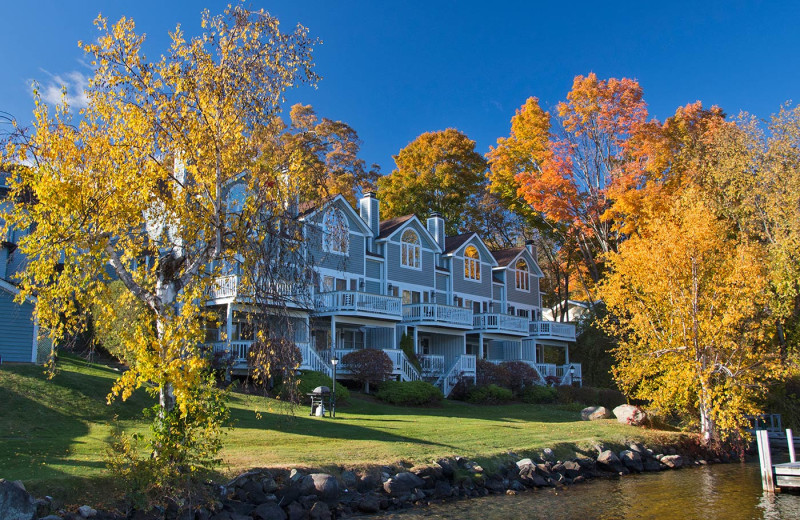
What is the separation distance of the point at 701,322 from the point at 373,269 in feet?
57.1

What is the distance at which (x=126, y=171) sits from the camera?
35.6 ft

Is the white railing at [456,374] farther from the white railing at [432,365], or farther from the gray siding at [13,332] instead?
the gray siding at [13,332]

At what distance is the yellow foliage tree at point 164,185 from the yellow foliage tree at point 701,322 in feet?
49.6

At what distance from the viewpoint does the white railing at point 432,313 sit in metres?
33.0

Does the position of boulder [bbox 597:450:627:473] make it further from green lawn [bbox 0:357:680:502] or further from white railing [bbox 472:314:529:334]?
white railing [bbox 472:314:529:334]

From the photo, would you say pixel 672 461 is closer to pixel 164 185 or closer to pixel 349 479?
pixel 349 479

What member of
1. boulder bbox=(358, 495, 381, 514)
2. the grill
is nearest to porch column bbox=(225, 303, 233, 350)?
the grill

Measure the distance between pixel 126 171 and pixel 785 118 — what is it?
25.6m

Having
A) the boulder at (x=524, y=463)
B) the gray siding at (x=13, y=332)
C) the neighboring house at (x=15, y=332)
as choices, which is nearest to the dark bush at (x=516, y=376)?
the boulder at (x=524, y=463)

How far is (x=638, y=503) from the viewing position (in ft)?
49.9

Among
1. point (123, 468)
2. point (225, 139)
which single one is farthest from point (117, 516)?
point (225, 139)

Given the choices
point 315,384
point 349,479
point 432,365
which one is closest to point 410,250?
point 432,365

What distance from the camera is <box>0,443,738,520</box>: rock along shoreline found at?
34.4 feet

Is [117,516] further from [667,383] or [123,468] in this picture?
[667,383]
